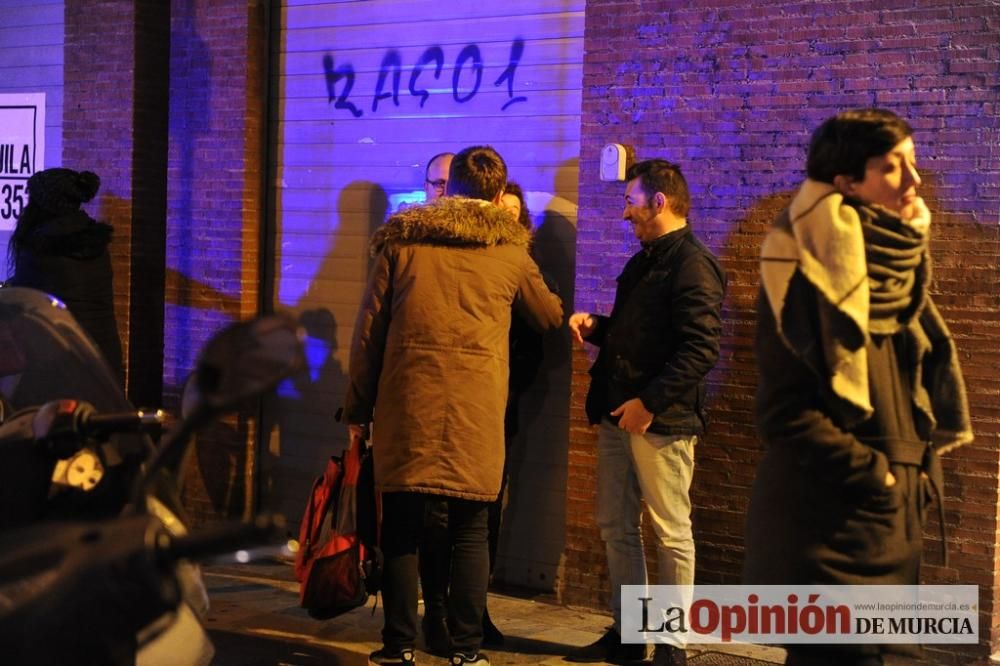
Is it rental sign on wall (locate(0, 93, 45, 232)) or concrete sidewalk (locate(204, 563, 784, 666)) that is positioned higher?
rental sign on wall (locate(0, 93, 45, 232))

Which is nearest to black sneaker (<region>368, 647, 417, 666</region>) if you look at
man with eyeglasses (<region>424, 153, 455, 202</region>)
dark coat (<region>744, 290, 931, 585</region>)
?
dark coat (<region>744, 290, 931, 585</region>)

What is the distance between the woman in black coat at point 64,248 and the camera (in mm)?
7332

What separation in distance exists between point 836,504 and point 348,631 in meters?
3.52

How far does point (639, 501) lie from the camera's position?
5988 millimetres

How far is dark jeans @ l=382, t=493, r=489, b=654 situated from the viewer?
5469 mm

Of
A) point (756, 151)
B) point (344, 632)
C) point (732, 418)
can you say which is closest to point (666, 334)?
point (732, 418)

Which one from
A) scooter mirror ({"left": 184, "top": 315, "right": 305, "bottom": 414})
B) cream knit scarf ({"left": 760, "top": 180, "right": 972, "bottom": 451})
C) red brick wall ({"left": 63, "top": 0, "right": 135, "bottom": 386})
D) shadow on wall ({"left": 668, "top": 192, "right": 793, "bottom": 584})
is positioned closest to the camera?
scooter mirror ({"left": 184, "top": 315, "right": 305, "bottom": 414})

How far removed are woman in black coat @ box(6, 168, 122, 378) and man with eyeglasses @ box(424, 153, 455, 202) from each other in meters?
2.02

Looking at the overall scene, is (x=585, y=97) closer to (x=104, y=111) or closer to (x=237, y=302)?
(x=237, y=302)

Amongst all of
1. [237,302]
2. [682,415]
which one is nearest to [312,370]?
[237,302]

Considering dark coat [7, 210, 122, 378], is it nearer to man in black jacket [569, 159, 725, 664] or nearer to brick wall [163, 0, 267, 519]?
brick wall [163, 0, 267, 519]

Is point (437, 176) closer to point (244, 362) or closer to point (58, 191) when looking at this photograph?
point (58, 191)

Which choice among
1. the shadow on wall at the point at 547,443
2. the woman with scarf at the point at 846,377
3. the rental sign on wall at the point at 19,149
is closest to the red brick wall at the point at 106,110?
the rental sign on wall at the point at 19,149

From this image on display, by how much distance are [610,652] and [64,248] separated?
381cm
